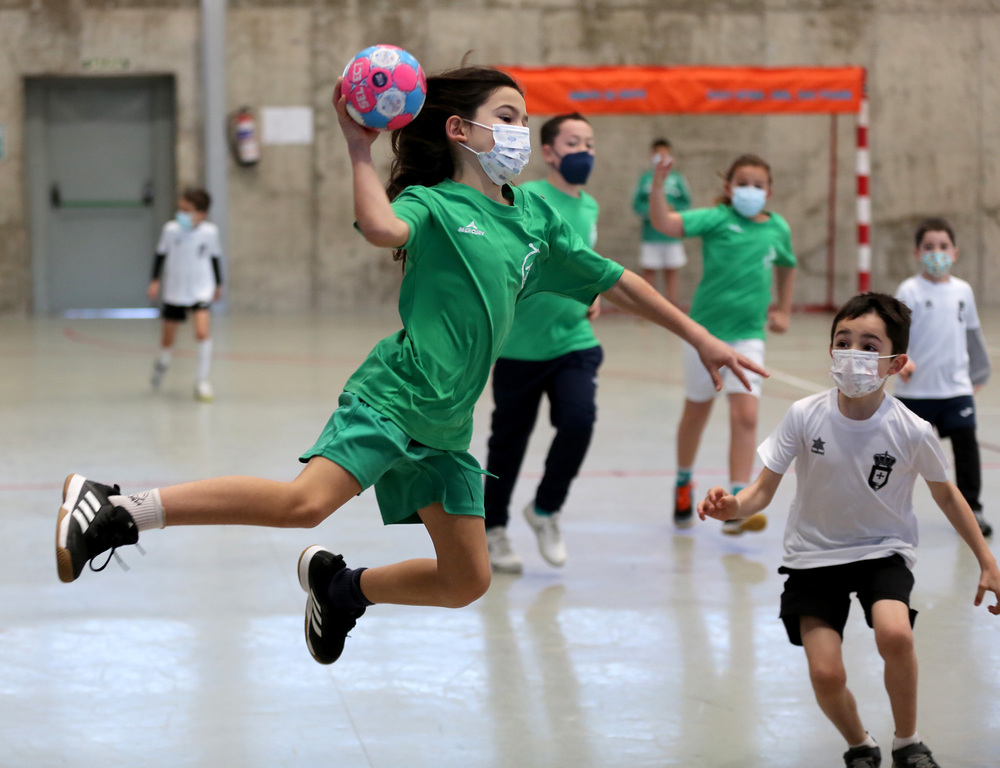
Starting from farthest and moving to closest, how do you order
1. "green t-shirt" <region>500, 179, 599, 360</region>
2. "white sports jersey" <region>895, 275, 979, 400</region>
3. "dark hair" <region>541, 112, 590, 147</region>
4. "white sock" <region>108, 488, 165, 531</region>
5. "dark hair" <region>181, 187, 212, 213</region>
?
"dark hair" <region>181, 187, 212, 213</region>
"white sports jersey" <region>895, 275, 979, 400</region>
"dark hair" <region>541, 112, 590, 147</region>
"green t-shirt" <region>500, 179, 599, 360</region>
"white sock" <region>108, 488, 165, 531</region>

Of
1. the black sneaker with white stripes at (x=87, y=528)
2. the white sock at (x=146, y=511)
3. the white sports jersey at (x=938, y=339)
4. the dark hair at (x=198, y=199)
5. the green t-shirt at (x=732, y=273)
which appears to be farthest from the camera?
the dark hair at (x=198, y=199)

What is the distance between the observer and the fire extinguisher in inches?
624

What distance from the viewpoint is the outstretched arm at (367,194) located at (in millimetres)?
→ 2729

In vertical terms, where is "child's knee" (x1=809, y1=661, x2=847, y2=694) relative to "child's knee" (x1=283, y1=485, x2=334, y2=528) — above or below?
below

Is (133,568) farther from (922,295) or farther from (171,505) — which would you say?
(922,295)

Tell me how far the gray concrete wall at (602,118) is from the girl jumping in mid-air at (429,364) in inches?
512

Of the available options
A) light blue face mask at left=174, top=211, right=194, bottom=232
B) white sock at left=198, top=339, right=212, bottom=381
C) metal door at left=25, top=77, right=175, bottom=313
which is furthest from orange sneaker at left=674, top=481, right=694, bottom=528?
metal door at left=25, top=77, right=175, bottom=313

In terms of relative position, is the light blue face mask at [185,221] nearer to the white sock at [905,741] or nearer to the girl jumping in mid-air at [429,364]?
the girl jumping in mid-air at [429,364]

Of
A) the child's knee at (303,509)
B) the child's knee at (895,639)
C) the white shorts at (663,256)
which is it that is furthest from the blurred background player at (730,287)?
the white shorts at (663,256)

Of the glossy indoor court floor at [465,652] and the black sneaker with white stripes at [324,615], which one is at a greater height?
the black sneaker with white stripes at [324,615]

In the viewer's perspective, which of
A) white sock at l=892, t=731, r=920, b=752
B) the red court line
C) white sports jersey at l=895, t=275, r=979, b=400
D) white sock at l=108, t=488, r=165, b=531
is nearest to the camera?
white sock at l=108, t=488, r=165, b=531

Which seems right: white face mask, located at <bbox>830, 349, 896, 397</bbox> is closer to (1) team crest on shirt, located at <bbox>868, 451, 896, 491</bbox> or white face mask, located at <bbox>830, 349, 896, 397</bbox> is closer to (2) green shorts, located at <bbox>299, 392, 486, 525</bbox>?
(1) team crest on shirt, located at <bbox>868, 451, 896, 491</bbox>

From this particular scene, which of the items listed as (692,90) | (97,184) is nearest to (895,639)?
(692,90)

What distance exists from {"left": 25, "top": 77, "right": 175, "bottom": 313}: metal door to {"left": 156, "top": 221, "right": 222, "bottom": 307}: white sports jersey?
7.03 metres
